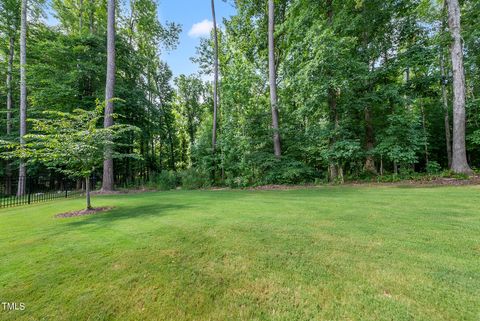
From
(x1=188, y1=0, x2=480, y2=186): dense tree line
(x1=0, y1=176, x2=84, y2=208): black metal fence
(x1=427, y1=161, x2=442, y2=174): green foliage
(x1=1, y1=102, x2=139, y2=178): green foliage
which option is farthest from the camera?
(x1=0, y1=176, x2=84, y2=208): black metal fence

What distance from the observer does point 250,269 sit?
2248mm

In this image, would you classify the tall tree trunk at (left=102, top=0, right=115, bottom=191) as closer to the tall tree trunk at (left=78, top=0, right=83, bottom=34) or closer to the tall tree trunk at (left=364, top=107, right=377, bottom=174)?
the tall tree trunk at (left=78, top=0, right=83, bottom=34)

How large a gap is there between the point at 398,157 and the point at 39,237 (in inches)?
498

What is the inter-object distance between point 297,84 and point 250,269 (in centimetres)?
1079

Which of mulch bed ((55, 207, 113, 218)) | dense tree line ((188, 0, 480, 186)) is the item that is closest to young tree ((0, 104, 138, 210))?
mulch bed ((55, 207, 113, 218))

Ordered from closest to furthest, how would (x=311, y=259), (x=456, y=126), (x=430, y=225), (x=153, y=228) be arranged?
(x=311, y=259) → (x=430, y=225) → (x=153, y=228) → (x=456, y=126)

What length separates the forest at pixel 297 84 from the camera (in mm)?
10273

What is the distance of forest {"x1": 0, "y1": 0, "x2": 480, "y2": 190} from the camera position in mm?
10273

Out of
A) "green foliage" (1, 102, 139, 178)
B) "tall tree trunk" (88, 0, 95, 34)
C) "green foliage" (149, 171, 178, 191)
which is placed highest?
"tall tree trunk" (88, 0, 95, 34)

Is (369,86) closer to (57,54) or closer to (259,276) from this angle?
(259,276)

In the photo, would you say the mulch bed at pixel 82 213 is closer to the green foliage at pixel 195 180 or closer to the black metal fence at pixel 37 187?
the black metal fence at pixel 37 187

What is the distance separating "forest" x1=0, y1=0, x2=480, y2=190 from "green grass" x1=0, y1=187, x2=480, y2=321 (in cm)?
380

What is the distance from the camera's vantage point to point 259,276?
2111mm

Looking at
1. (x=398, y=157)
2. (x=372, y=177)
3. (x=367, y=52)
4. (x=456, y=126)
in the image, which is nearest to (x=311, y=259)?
(x=398, y=157)
